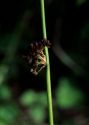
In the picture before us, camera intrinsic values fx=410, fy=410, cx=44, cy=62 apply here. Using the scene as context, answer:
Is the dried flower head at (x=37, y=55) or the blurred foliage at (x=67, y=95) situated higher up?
the blurred foliage at (x=67, y=95)

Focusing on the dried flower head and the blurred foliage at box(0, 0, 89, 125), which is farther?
the blurred foliage at box(0, 0, 89, 125)

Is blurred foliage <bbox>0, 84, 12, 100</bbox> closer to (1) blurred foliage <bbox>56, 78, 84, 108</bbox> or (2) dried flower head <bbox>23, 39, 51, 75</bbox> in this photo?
(1) blurred foliage <bbox>56, 78, 84, 108</bbox>

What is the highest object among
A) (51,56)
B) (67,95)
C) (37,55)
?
(51,56)

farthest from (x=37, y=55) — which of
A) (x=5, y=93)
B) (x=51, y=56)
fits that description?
(x=51, y=56)

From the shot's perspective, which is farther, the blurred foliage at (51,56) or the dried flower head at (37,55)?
the blurred foliage at (51,56)

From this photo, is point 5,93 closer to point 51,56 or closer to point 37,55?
point 51,56

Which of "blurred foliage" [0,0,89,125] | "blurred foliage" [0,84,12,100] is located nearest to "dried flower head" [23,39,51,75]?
"blurred foliage" [0,0,89,125]

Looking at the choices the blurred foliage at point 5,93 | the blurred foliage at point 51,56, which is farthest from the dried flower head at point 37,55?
the blurred foliage at point 5,93

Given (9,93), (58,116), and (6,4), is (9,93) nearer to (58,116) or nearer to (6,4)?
(58,116)

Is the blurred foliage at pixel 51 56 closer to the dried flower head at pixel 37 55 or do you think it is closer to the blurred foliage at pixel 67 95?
the blurred foliage at pixel 67 95
